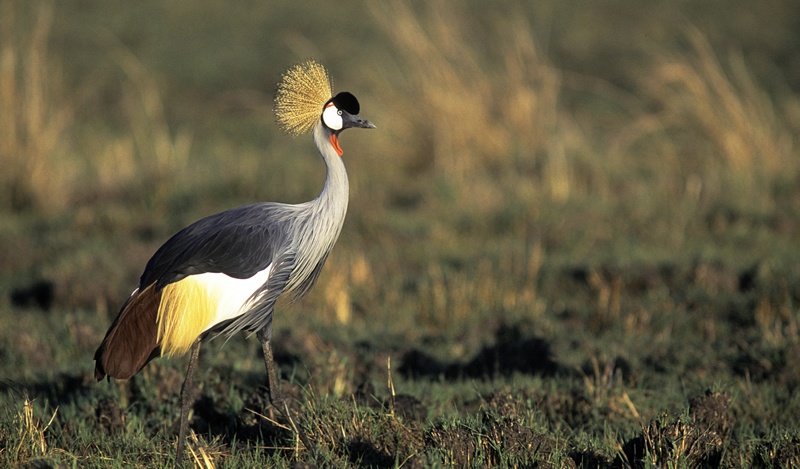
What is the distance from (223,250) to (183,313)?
30 cm

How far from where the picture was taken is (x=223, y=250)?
3.89m

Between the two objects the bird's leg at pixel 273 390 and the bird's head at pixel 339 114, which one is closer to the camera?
the bird's leg at pixel 273 390

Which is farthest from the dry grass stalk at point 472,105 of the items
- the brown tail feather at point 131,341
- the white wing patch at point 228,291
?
the brown tail feather at point 131,341

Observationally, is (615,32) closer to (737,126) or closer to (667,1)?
(667,1)

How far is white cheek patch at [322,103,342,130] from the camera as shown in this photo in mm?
4137

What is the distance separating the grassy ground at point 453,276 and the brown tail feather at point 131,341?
324 mm

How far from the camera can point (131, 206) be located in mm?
9000

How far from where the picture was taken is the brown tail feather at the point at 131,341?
147 inches

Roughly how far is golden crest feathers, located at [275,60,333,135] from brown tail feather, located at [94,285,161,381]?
94 centimetres

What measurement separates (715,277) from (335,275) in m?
2.60

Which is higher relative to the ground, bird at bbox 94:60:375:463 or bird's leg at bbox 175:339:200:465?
bird at bbox 94:60:375:463

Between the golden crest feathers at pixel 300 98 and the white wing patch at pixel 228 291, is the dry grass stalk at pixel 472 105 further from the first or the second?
the white wing patch at pixel 228 291

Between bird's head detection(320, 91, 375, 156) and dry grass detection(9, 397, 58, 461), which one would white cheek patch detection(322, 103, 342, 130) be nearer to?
bird's head detection(320, 91, 375, 156)

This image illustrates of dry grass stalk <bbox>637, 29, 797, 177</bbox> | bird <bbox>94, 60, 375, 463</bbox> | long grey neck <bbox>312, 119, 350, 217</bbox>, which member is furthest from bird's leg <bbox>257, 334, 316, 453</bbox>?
dry grass stalk <bbox>637, 29, 797, 177</bbox>
